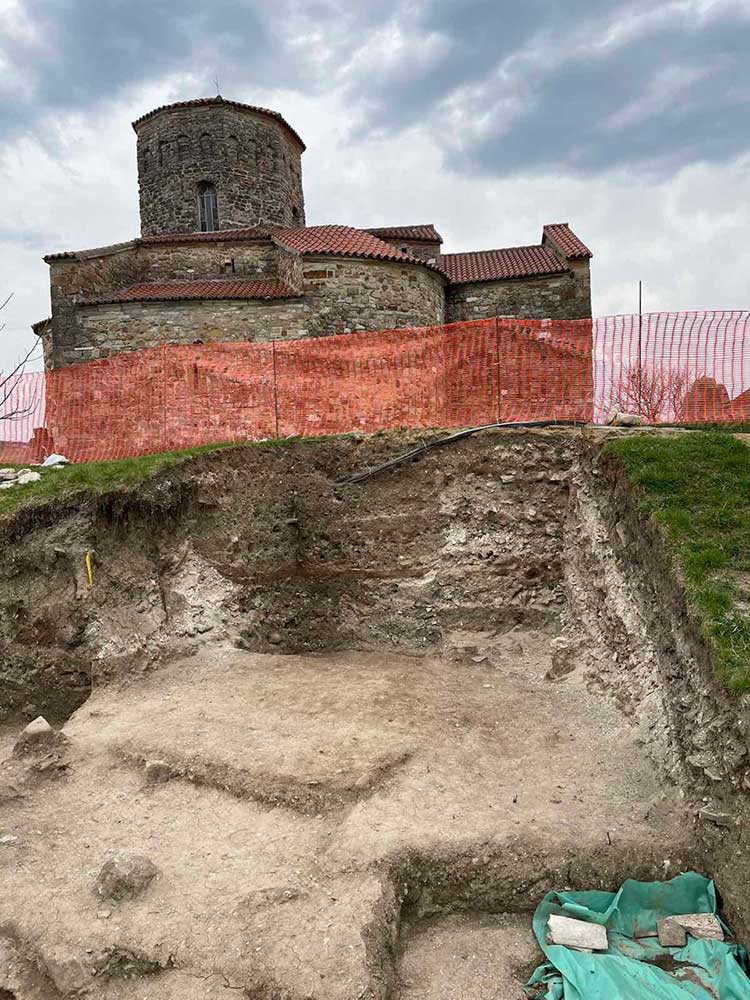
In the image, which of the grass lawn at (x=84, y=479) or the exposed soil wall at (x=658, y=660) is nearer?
the exposed soil wall at (x=658, y=660)

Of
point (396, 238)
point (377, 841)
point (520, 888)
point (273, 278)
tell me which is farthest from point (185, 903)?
point (396, 238)

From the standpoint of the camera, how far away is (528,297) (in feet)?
70.4

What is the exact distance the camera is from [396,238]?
23.4 m

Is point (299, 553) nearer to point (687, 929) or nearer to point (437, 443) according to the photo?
point (437, 443)

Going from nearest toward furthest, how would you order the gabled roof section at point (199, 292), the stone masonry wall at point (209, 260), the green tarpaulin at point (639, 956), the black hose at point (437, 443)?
the green tarpaulin at point (639, 956) < the black hose at point (437, 443) < the gabled roof section at point (199, 292) < the stone masonry wall at point (209, 260)

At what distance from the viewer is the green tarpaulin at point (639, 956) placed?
4.33m

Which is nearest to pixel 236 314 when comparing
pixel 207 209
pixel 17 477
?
pixel 207 209

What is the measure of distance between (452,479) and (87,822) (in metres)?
6.37

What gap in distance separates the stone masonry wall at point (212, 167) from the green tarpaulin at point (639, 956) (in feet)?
74.1

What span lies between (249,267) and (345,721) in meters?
16.7

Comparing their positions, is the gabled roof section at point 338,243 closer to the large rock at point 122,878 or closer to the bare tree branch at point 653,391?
the bare tree branch at point 653,391

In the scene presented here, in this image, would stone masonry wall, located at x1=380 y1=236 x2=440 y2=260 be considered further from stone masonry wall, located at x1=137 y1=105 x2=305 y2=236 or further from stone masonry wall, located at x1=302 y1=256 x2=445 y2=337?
stone masonry wall, located at x1=302 y1=256 x2=445 y2=337

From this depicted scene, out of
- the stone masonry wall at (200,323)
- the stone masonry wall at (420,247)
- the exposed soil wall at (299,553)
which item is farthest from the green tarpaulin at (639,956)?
the stone masonry wall at (420,247)

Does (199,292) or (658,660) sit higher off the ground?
(199,292)
